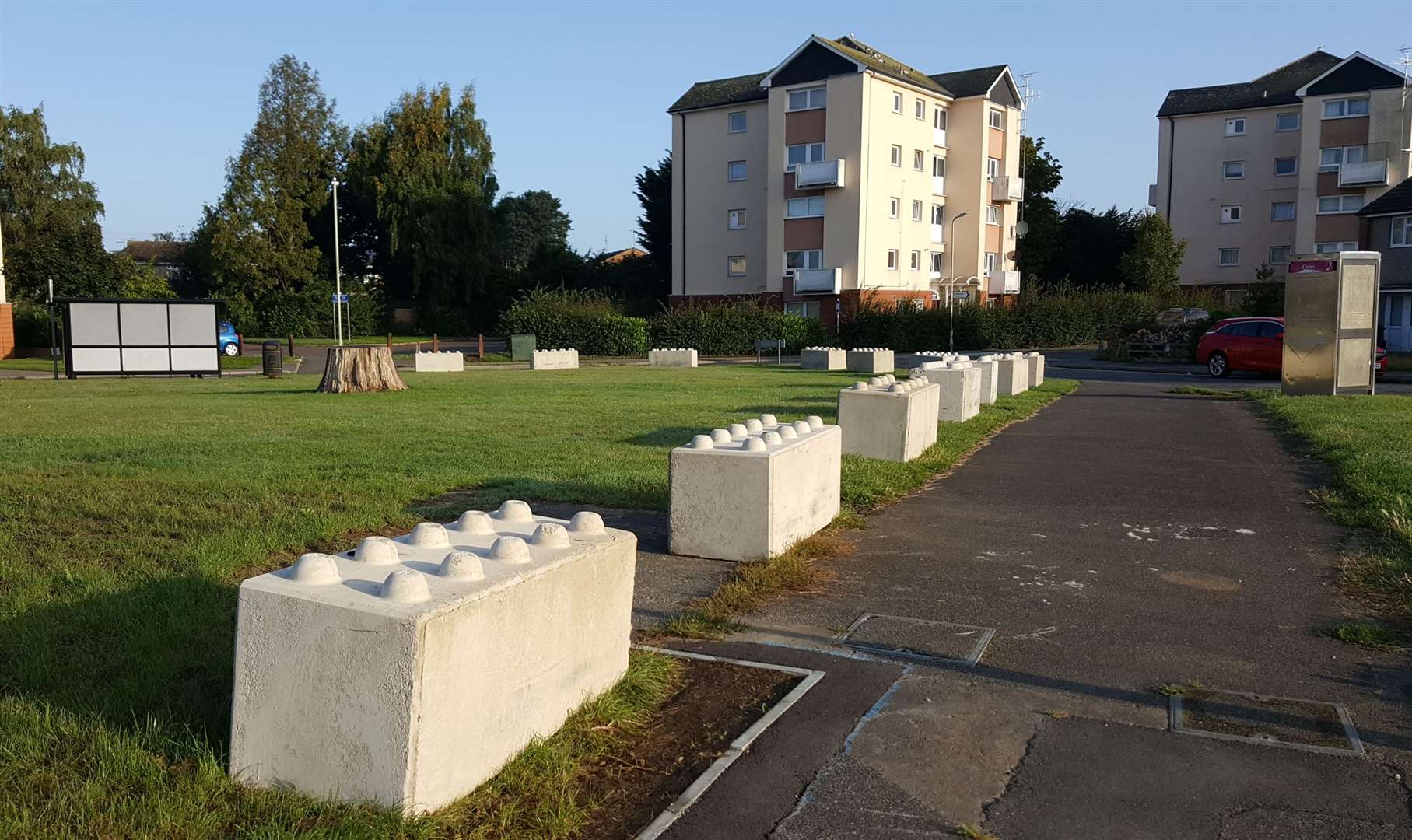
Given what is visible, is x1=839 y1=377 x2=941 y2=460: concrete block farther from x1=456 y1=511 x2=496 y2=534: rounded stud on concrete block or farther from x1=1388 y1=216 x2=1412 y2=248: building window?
x1=1388 y1=216 x2=1412 y2=248: building window

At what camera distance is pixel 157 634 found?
4629mm

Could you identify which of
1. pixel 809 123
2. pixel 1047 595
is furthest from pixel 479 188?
pixel 1047 595

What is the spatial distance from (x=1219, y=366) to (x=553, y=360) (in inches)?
746

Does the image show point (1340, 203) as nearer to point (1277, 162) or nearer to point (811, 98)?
point (1277, 162)

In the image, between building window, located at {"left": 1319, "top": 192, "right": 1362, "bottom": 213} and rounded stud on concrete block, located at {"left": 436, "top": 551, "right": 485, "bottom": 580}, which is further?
building window, located at {"left": 1319, "top": 192, "right": 1362, "bottom": 213}

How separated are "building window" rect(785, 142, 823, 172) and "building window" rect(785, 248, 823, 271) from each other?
4.01 meters

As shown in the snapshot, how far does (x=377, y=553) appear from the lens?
142 inches

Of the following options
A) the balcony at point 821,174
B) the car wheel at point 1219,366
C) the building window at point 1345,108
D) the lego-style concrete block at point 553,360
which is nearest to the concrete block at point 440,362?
the lego-style concrete block at point 553,360

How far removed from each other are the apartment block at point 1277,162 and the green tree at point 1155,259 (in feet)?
14.4

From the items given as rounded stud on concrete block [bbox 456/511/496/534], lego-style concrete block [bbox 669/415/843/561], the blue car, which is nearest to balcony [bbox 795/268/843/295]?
the blue car

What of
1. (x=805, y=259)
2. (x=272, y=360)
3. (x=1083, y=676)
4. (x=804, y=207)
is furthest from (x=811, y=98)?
(x=1083, y=676)

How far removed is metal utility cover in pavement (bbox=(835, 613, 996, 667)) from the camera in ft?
15.7

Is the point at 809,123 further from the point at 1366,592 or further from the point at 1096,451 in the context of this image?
the point at 1366,592

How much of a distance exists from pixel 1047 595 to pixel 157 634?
4206 mm
